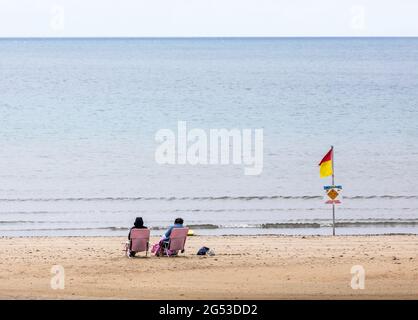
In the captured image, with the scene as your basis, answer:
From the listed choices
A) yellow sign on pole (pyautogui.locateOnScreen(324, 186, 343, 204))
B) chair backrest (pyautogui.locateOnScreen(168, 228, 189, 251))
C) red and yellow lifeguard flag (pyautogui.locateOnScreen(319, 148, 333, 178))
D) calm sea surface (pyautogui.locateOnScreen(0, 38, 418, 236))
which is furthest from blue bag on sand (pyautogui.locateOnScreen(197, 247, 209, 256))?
calm sea surface (pyautogui.locateOnScreen(0, 38, 418, 236))

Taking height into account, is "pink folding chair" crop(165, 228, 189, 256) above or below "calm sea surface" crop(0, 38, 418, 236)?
below

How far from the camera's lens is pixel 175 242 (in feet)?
72.1

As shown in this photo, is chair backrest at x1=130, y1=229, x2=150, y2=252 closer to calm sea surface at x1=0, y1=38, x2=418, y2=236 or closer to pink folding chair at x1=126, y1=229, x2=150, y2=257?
pink folding chair at x1=126, y1=229, x2=150, y2=257

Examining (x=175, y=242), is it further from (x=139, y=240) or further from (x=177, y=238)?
(x=139, y=240)

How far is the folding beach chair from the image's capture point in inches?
861

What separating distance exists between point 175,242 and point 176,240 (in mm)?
51

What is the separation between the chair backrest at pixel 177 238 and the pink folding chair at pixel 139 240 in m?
0.54

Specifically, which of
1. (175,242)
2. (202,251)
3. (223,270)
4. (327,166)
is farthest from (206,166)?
(223,270)

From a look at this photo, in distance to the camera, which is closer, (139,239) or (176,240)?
(139,239)

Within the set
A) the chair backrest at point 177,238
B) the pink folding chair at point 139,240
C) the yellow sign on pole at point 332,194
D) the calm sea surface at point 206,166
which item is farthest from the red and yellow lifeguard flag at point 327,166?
the pink folding chair at point 139,240

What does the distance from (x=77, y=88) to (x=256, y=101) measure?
25.9 meters

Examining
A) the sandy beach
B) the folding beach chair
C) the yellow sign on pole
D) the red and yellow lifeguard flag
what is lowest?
the sandy beach
